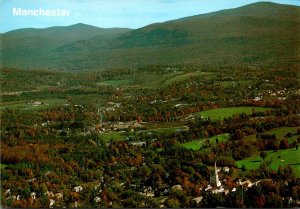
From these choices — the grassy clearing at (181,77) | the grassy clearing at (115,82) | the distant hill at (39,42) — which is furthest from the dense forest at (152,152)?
the distant hill at (39,42)

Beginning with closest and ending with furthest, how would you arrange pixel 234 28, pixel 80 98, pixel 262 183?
pixel 262 183 → pixel 80 98 → pixel 234 28

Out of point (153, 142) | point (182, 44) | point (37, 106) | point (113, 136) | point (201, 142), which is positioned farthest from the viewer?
point (182, 44)

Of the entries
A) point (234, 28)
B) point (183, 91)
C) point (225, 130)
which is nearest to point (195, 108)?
point (225, 130)

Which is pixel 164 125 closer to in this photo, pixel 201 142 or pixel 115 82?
pixel 201 142

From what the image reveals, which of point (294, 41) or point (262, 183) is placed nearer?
point (262, 183)

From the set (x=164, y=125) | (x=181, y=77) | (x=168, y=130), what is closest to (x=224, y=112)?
(x=164, y=125)

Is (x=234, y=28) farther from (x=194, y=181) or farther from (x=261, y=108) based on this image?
(x=194, y=181)

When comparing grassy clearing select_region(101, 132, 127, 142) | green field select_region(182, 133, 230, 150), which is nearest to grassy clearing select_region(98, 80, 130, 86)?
grassy clearing select_region(101, 132, 127, 142)

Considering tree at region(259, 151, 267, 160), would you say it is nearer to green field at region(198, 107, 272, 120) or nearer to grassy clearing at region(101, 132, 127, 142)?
grassy clearing at region(101, 132, 127, 142)
